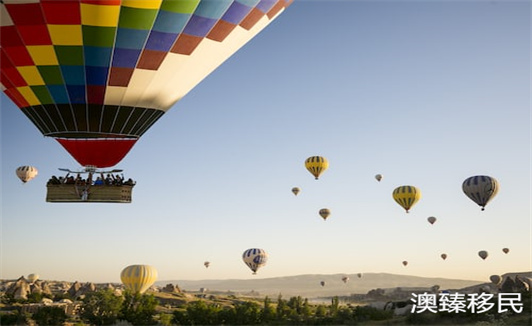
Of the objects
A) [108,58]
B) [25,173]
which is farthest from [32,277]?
[108,58]

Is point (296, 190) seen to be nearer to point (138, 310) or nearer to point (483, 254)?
point (483, 254)

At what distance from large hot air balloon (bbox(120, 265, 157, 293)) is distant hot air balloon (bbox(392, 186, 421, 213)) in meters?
23.4

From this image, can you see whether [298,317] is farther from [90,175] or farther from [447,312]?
[90,175]

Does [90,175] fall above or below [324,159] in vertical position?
below

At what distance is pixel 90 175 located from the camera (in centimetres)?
2016

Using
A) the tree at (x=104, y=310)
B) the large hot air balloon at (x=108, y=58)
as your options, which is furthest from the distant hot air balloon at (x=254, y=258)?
the large hot air balloon at (x=108, y=58)

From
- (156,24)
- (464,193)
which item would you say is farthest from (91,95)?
(464,193)

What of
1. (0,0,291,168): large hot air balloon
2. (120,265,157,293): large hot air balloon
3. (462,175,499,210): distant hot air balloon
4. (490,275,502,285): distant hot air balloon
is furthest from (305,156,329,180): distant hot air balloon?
(0,0,291,168): large hot air balloon

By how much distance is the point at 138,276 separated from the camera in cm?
3594

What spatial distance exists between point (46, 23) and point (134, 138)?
536cm

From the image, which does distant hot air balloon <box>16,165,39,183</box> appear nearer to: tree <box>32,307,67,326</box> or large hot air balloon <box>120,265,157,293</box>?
large hot air balloon <box>120,265,157,293</box>

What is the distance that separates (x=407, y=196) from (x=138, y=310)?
29038 millimetres

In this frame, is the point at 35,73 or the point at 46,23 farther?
the point at 35,73

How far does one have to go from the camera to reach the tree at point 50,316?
27516 mm
